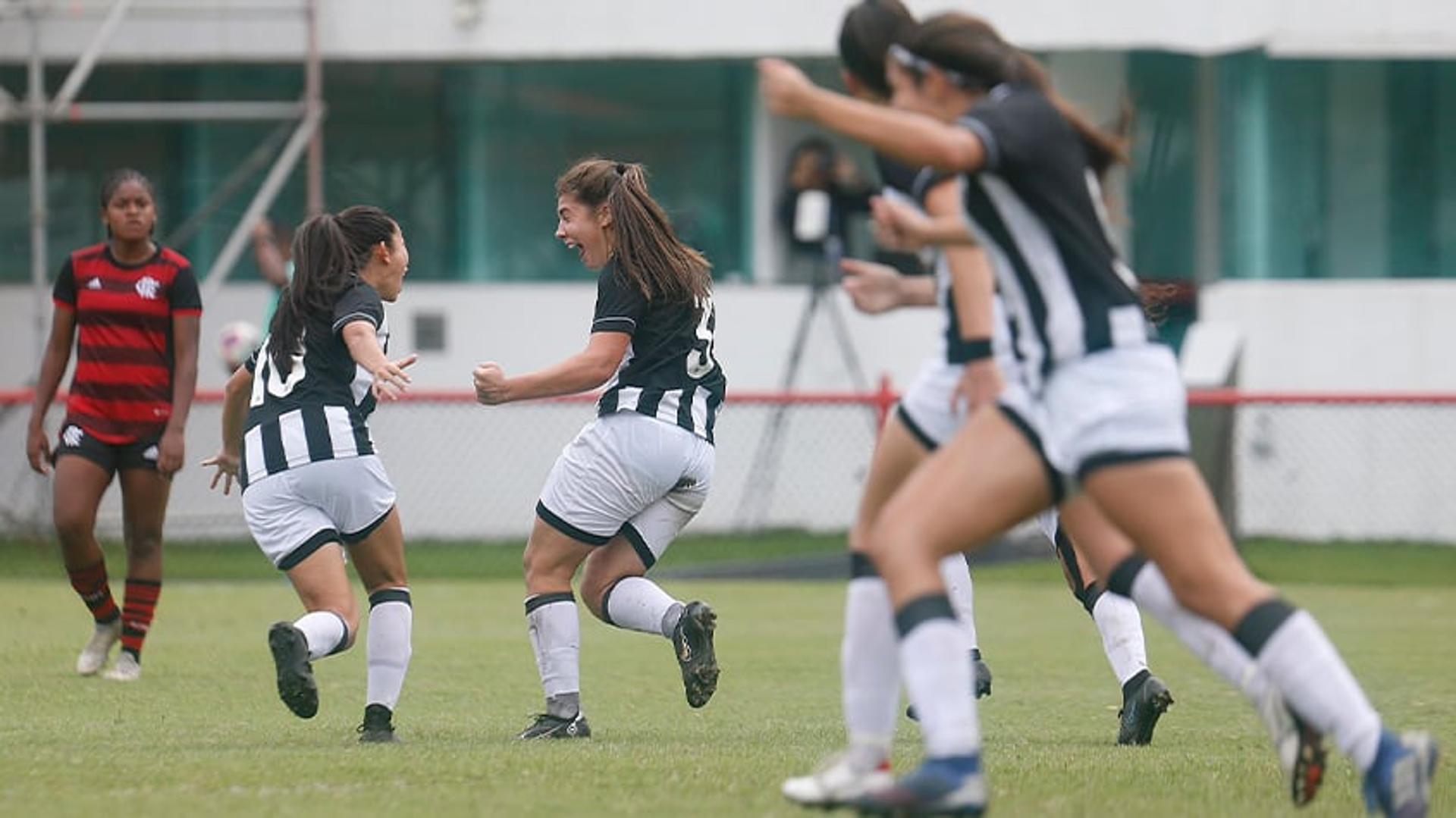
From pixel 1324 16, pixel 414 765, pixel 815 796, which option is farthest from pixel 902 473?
pixel 1324 16

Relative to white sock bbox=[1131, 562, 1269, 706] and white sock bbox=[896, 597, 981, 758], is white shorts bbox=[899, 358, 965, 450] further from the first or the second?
white sock bbox=[896, 597, 981, 758]

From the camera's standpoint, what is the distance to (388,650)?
8336 mm

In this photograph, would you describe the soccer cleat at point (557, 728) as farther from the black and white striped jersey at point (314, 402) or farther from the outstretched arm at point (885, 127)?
the outstretched arm at point (885, 127)

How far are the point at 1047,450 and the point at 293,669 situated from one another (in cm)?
289

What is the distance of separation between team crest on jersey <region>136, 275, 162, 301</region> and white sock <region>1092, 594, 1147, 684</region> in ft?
14.5

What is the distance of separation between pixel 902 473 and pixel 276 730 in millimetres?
3189

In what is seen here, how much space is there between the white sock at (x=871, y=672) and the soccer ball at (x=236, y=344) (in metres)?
11.9

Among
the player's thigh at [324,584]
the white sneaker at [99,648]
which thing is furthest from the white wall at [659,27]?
the player's thigh at [324,584]

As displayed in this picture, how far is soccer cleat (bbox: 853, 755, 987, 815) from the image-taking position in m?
5.52

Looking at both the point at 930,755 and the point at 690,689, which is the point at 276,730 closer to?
the point at 690,689

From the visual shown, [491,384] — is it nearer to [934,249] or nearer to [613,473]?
[613,473]

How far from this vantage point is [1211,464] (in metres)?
19.0

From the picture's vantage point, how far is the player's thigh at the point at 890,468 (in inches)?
256

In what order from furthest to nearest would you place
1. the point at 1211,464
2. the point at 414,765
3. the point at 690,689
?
the point at 1211,464 < the point at 690,689 < the point at 414,765
